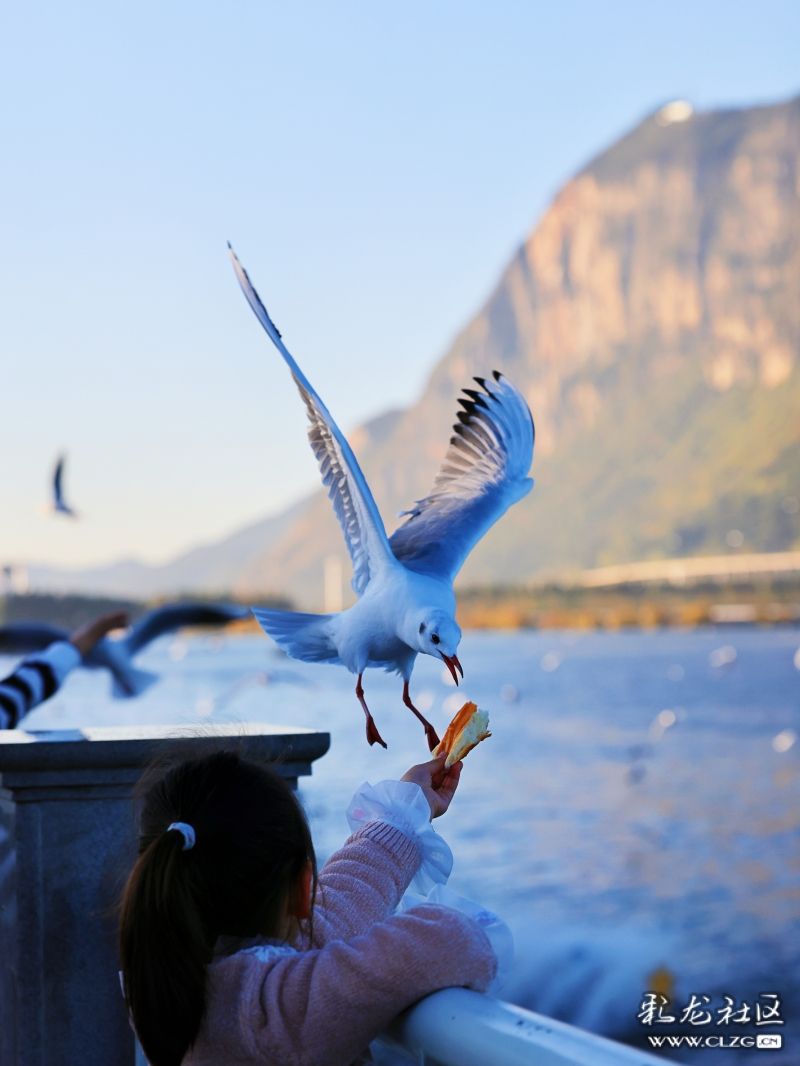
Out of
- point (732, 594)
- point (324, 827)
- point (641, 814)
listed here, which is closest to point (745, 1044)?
point (324, 827)

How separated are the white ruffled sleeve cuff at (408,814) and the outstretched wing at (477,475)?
988 mm

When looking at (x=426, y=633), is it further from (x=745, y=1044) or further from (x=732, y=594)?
(x=732, y=594)

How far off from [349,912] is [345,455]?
1127 millimetres

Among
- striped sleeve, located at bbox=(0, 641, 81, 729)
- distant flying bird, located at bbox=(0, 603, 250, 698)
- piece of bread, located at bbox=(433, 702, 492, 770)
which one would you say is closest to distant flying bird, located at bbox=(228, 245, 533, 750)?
piece of bread, located at bbox=(433, 702, 492, 770)

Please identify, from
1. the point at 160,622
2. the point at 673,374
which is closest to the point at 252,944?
the point at 160,622

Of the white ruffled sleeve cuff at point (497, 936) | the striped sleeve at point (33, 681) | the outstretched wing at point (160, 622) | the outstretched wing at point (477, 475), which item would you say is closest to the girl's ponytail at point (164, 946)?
the white ruffled sleeve cuff at point (497, 936)

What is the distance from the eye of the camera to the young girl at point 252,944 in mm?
1706

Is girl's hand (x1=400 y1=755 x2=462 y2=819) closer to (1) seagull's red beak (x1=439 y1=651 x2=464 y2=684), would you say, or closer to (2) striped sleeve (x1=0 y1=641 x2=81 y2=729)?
(1) seagull's red beak (x1=439 y1=651 x2=464 y2=684)

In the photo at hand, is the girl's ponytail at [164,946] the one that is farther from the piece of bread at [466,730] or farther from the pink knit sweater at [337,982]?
the piece of bread at [466,730]

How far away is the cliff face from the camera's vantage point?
13650cm

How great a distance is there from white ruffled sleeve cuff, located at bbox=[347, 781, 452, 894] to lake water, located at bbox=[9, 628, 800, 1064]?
0.40ft

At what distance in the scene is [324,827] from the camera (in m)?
16.2

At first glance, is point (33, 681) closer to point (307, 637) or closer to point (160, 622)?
point (307, 637)

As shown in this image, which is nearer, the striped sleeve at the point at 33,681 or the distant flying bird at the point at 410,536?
the distant flying bird at the point at 410,536
